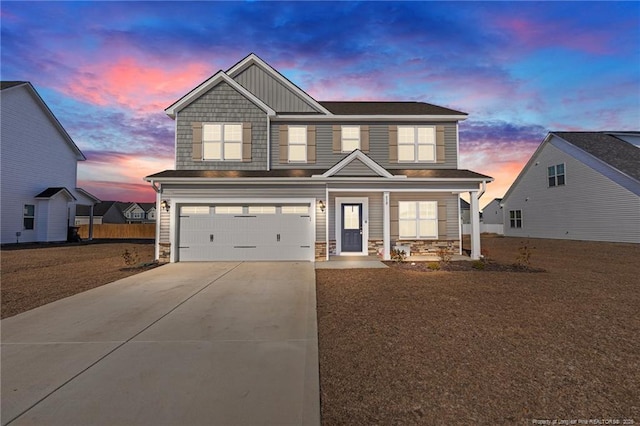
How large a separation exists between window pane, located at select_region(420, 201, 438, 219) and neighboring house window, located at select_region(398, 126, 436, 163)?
216 centimetres

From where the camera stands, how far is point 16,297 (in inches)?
274

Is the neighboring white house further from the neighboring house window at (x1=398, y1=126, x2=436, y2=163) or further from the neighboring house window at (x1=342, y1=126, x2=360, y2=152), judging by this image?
the neighboring house window at (x1=398, y1=126, x2=436, y2=163)

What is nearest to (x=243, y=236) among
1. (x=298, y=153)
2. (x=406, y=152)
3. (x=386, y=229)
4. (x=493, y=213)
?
(x=298, y=153)

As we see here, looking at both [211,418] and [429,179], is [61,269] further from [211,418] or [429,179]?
[429,179]

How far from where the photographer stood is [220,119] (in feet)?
44.3

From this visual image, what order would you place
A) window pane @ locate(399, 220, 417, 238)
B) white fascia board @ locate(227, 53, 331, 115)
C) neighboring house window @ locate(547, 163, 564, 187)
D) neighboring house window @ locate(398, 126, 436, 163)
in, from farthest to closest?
neighboring house window @ locate(547, 163, 564, 187), white fascia board @ locate(227, 53, 331, 115), neighboring house window @ locate(398, 126, 436, 163), window pane @ locate(399, 220, 417, 238)

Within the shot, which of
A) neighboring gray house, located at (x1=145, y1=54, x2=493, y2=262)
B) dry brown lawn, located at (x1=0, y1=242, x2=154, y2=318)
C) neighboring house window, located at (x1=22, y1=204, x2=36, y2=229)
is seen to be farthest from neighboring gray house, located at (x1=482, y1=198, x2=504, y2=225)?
neighboring house window, located at (x1=22, y1=204, x2=36, y2=229)

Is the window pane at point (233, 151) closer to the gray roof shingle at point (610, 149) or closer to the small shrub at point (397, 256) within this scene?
the small shrub at point (397, 256)

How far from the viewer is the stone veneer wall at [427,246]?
1359 centimetres

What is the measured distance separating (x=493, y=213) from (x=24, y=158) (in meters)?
48.4

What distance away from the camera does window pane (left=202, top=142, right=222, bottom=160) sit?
1347 centimetres

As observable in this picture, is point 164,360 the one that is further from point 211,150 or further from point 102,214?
point 102,214

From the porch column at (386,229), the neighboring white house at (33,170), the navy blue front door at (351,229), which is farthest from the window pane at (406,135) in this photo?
the neighboring white house at (33,170)

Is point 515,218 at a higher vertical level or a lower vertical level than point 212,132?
lower
